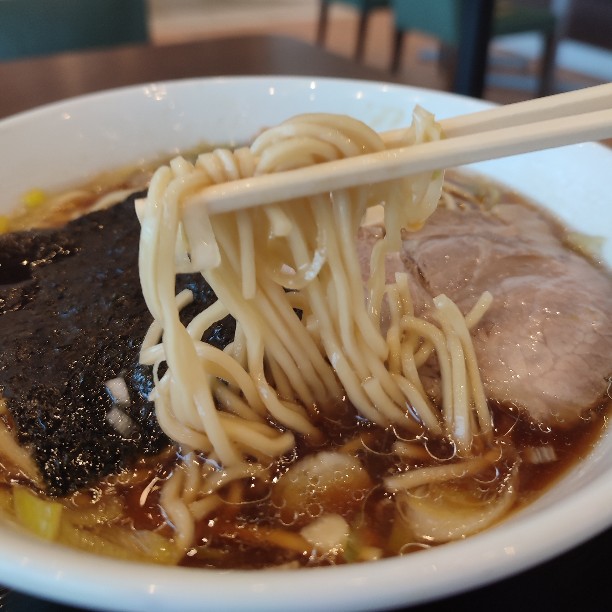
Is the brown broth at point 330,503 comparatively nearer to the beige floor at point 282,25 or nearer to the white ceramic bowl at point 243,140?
the white ceramic bowl at point 243,140

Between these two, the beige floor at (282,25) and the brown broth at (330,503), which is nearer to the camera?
the brown broth at (330,503)

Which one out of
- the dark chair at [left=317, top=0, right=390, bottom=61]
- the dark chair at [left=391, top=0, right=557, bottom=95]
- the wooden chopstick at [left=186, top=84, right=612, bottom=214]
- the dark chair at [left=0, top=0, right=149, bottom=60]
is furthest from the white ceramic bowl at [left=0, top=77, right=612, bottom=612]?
the dark chair at [left=317, top=0, right=390, bottom=61]

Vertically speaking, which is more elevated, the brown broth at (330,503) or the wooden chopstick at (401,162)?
the wooden chopstick at (401,162)

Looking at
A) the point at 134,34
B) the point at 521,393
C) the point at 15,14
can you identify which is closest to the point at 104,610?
the point at 521,393

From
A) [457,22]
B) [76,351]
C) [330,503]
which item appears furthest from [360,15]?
[330,503]

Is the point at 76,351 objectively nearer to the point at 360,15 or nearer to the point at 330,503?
the point at 330,503

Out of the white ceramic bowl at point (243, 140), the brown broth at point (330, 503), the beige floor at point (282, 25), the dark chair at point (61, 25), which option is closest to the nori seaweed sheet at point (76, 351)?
the brown broth at point (330, 503)

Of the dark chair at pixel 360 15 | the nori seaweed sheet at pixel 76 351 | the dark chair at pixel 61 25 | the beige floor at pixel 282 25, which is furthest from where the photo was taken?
the beige floor at pixel 282 25

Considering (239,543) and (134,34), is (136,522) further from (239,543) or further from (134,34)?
(134,34)
